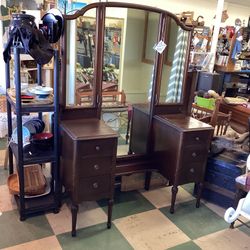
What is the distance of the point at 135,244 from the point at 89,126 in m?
0.90

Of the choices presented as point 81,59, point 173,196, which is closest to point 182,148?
point 173,196

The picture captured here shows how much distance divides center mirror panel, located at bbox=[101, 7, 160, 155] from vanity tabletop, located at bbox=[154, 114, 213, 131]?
0.65 feet

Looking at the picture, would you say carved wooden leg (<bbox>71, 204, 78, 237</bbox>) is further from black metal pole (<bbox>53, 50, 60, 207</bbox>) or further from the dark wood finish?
the dark wood finish

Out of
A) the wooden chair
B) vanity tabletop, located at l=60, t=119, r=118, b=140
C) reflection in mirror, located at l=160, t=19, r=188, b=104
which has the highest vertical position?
reflection in mirror, located at l=160, t=19, r=188, b=104

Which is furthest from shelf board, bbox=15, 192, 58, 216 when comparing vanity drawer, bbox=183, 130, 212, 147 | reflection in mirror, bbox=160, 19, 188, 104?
reflection in mirror, bbox=160, 19, 188, 104

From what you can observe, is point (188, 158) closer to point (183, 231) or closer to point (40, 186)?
point (183, 231)

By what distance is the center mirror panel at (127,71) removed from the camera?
2393mm

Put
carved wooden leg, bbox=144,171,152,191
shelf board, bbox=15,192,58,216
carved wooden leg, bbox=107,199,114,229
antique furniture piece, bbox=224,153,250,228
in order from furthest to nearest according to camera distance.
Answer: carved wooden leg, bbox=144,171,152,191 < shelf board, bbox=15,192,58,216 < carved wooden leg, bbox=107,199,114,229 < antique furniture piece, bbox=224,153,250,228

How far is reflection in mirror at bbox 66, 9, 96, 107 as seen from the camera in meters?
2.16

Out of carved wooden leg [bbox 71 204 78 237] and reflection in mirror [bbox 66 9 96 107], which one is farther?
reflection in mirror [bbox 66 9 96 107]

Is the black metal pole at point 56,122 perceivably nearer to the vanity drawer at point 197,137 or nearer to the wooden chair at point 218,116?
the vanity drawer at point 197,137

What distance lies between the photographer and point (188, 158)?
234 centimetres

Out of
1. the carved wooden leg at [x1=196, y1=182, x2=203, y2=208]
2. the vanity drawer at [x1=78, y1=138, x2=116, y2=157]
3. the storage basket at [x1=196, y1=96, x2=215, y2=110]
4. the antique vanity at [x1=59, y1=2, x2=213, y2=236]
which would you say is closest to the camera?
the vanity drawer at [x1=78, y1=138, x2=116, y2=157]

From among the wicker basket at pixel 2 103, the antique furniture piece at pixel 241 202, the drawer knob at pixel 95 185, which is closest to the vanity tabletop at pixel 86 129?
the drawer knob at pixel 95 185
